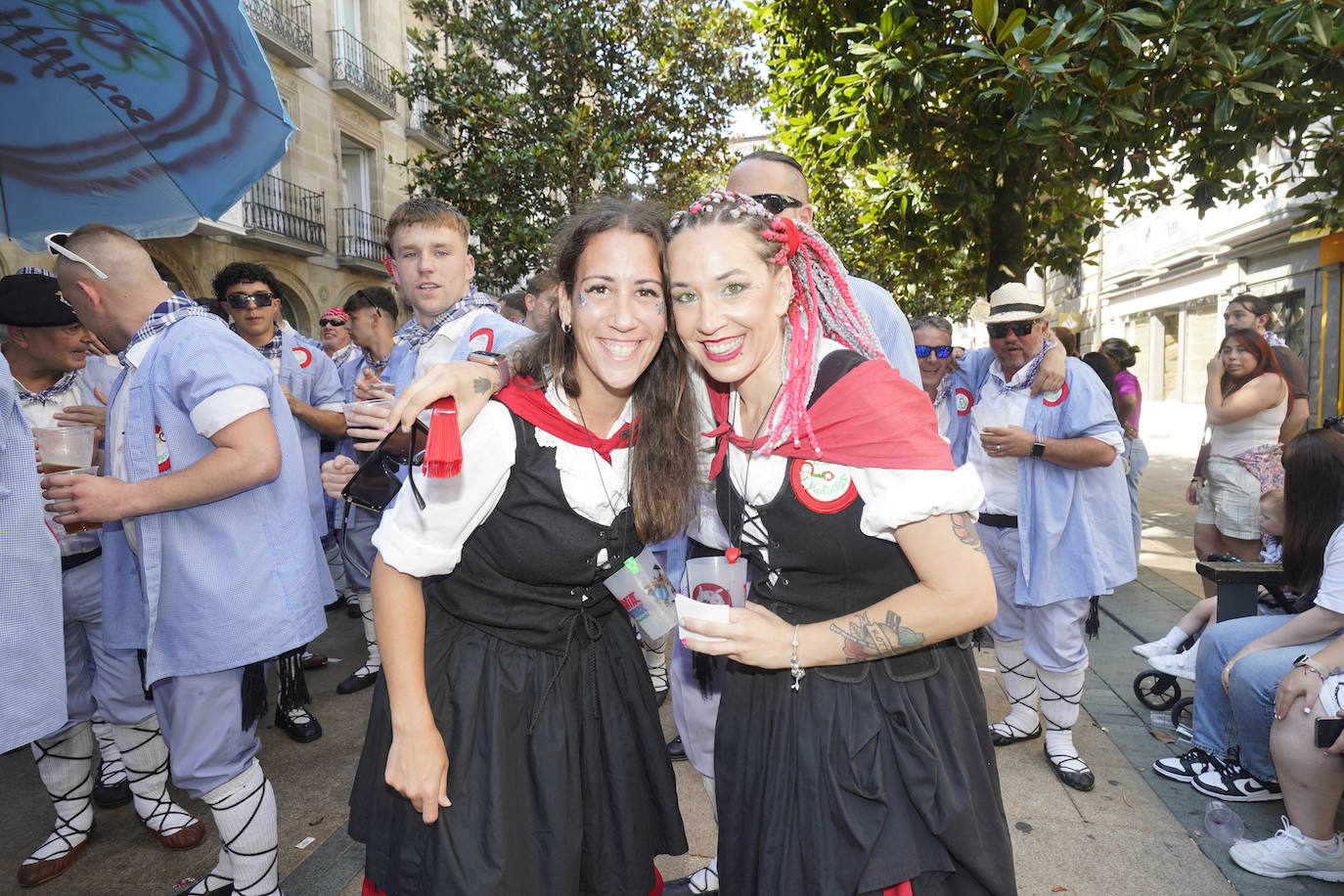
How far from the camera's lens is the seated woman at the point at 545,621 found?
1.75 m

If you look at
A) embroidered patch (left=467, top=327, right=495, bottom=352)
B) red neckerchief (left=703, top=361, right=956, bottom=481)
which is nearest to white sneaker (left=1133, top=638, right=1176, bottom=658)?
red neckerchief (left=703, top=361, right=956, bottom=481)

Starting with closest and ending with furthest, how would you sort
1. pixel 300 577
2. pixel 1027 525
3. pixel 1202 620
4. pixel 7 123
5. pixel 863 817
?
pixel 863 817 < pixel 300 577 < pixel 7 123 < pixel 1027 525 < pixel 1202 620

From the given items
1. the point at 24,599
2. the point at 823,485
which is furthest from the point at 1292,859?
the point at 24,599

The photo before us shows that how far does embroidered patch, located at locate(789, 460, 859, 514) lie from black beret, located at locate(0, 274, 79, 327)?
3307mm

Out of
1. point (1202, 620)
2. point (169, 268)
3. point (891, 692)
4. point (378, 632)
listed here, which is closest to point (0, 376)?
point (378, 632)

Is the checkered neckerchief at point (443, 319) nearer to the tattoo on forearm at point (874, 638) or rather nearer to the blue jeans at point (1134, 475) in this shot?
the tattoo on forearm at point (874, 638)

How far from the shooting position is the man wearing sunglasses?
370 centimetres

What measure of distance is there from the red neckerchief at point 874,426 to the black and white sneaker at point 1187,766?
10.2ft

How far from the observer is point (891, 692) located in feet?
5.66

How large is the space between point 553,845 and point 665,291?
1370 mm

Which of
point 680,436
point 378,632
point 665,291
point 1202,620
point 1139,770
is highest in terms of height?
point 665,291

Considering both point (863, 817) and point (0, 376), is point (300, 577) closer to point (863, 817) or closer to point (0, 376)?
point (0, 376)

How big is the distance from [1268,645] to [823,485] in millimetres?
2820

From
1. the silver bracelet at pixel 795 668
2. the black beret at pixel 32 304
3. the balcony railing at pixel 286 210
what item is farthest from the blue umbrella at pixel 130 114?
the balcony railing at pixel 286 210
